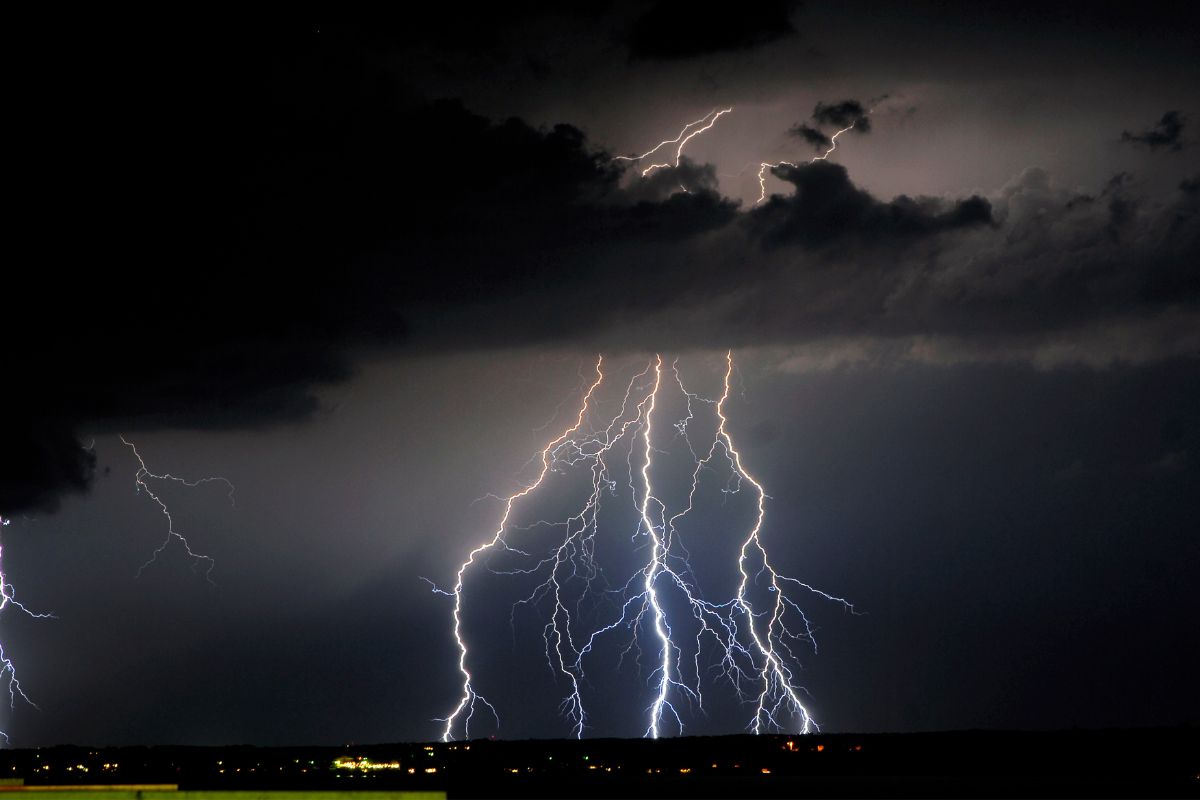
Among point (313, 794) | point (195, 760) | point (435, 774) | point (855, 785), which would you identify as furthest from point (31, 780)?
point (313, 794)

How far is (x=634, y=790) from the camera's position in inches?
1662

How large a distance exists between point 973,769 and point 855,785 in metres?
13.0

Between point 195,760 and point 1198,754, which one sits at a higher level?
point 195,760

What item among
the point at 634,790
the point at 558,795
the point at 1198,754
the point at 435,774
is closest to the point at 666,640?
the point at 558,795

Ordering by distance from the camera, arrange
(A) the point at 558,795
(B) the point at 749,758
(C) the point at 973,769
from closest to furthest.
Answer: (A) the point at 558,795
(C) the point at 973,769
(B) the point at 749,758

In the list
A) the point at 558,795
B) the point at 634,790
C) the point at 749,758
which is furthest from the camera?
the point at 749,758

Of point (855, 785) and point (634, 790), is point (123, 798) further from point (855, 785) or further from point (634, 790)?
point (855, 785)

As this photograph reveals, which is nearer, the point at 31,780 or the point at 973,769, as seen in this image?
the point at 31,780

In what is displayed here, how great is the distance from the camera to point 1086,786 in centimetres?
3741

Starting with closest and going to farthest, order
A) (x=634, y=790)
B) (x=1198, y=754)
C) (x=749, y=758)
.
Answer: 1. (x=634, y=790)
2. (x=1198, y=754)
3. (x=749, y=758)

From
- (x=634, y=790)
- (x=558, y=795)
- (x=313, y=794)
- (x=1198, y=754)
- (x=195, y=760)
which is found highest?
(x=195, y=760)

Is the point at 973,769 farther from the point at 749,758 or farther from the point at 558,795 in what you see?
the point at 558,795

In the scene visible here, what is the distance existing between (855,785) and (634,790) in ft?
31.8

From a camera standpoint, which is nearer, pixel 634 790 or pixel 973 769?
pixel 634 790
